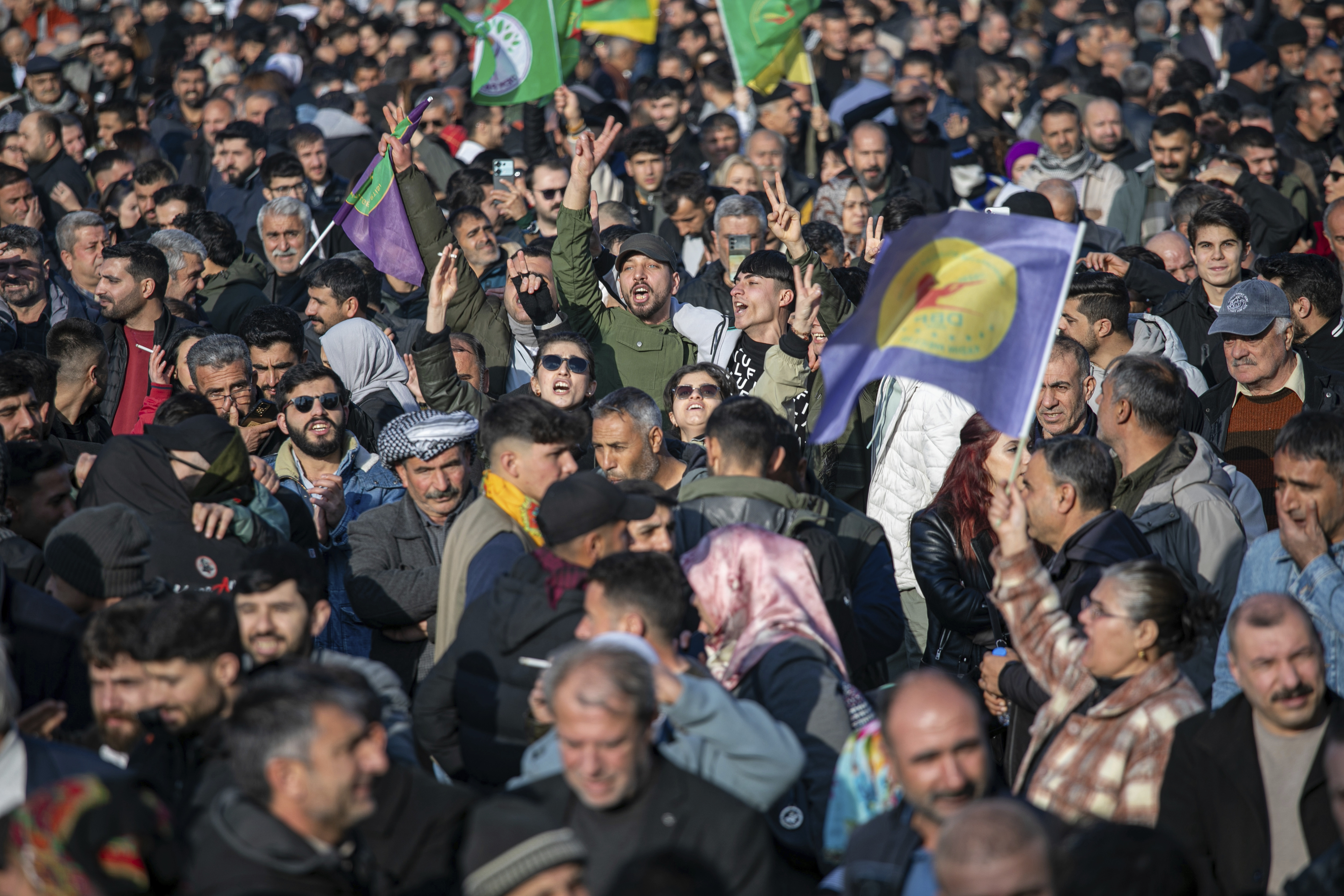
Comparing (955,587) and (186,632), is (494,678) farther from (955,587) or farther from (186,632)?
(955,587)

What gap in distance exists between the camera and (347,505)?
6.86m

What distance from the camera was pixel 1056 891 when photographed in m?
3.48

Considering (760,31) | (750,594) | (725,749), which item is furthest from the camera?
(760,31)

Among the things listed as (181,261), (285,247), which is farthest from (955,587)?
(285,247)

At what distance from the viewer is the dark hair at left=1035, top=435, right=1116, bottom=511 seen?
562cm

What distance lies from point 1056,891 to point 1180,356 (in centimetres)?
528

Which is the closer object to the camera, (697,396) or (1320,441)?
(1320,441)

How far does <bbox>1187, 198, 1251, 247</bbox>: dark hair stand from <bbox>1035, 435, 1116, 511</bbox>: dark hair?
362 centimetres

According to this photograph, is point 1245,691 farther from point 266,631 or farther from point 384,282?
point 384,282

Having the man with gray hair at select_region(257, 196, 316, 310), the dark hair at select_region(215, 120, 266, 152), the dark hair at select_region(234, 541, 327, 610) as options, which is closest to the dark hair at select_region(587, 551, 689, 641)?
the dark hair at select_region(234, 541, 327, 610)

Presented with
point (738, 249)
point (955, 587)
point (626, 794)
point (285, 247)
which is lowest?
point (738, 249)

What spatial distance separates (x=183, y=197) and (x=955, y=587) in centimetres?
706

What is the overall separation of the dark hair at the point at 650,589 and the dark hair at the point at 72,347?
4.04m

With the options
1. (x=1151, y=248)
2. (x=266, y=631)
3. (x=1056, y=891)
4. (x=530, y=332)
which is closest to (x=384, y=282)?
(x=530, y=332)
